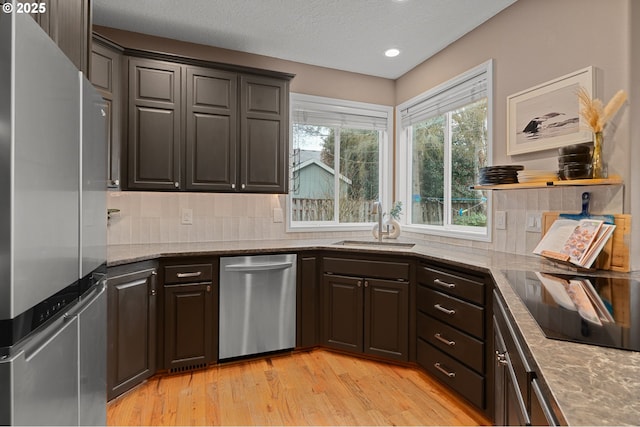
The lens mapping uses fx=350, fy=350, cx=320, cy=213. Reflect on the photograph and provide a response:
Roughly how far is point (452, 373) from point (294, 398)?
103 centimetres

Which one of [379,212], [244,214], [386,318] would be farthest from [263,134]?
[386,318]

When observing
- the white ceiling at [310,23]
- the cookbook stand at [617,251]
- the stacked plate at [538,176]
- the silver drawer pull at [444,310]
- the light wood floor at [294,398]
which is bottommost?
the light wood floor at [294,398]

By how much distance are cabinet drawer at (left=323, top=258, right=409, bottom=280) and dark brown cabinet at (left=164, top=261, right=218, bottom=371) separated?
37.2 inches

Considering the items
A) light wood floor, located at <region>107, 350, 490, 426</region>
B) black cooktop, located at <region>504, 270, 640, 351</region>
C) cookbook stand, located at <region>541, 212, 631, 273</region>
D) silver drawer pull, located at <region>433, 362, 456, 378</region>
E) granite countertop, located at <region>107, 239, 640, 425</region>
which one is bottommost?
light wood floor, located at <region>107, 350, 490, 426</region>

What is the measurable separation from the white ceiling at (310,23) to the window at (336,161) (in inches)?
21.9

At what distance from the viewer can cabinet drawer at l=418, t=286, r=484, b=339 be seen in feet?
6.79

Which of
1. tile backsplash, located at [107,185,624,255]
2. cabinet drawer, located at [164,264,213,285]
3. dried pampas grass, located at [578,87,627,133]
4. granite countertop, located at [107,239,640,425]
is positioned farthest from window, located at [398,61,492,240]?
cabinet drawer, located at [164,264,213,285]

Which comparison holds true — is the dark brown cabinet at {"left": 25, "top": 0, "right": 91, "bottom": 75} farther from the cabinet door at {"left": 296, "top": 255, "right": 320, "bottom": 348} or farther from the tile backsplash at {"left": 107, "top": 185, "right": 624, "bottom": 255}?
the cabinet door at {"left": 296, "top": 255, "right": 320, "bottom": 348}

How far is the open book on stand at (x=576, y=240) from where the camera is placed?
5.87 ft

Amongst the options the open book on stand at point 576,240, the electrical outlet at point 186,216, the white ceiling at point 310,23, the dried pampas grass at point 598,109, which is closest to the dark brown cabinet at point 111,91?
the white ceiling at point 310,23

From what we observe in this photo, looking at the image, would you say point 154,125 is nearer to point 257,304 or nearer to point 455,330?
point 257,304

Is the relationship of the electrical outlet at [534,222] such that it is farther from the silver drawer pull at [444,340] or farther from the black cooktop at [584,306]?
the silver drawer pull at [444,340]

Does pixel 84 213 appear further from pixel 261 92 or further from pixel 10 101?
pixel 261 92

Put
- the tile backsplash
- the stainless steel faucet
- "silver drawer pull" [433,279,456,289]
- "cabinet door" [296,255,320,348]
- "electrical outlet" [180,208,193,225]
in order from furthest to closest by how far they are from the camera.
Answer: the stainless steel faucet < "electrical outlet" [180,208,193,225] < "cabinet door" [296,255,320,348] < "silver drawer pull" [433,279,456,289] < the tile backsplash
